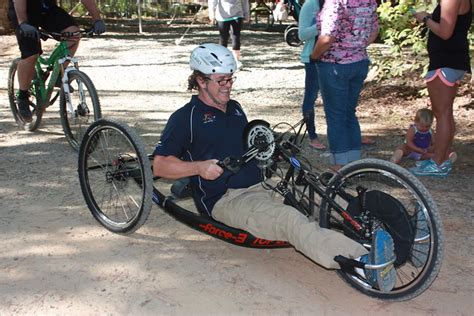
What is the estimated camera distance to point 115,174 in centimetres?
380

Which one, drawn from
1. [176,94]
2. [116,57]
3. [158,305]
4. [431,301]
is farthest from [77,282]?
[116,57]

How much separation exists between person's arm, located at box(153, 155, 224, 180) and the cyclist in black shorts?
8.50ft

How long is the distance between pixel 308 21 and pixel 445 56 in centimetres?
116

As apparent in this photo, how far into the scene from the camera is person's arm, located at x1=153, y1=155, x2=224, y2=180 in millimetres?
3068

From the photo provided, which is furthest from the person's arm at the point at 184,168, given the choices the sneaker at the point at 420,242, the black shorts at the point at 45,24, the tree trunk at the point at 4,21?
the tree trunk at the point at 4,21

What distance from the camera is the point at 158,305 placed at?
295 centimetres

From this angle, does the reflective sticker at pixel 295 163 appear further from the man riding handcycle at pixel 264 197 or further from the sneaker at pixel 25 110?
the sneaker at pixel 25 110

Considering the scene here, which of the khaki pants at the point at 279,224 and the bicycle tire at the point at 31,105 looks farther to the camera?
the bicycle tire at the point at 31,105

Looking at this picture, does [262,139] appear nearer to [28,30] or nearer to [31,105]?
[28,30]

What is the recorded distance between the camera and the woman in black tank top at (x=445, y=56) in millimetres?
4242

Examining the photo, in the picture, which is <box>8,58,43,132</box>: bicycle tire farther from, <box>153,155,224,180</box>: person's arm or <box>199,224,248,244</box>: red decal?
<box>199,224,248,244</box>: red decal

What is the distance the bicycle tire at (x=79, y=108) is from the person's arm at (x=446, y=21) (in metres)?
2.93

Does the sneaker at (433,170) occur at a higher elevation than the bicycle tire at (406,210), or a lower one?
lower

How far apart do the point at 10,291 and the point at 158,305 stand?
831 millimetres
